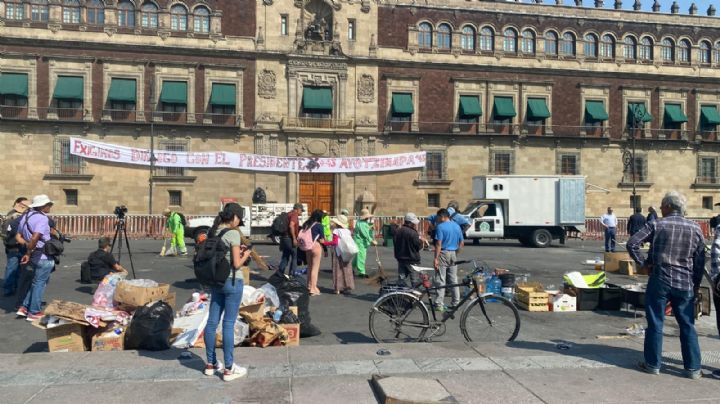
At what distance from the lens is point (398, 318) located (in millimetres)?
7520

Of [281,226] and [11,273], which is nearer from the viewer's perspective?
[11,273]

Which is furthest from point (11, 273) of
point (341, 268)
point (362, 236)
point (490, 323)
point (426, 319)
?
point (490, 323)

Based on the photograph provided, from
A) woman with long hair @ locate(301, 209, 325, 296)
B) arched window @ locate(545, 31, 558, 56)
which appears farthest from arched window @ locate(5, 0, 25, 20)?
arched window @ locate(545, 31, 558, 56)

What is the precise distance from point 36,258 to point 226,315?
480cm

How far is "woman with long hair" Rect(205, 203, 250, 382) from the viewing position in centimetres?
568

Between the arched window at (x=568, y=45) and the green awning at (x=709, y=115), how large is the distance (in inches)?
389

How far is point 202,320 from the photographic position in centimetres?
745

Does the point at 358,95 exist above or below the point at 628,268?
above

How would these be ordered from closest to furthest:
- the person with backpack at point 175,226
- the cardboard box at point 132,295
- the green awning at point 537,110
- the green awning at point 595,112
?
the cardboard box at point 132,295 < the person with backpack at point 175,226 < the green awning at point 537,110 < the green awning at point 595,112

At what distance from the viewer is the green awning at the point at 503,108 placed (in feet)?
108

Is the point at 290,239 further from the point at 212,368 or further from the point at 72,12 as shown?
the point at 72,12

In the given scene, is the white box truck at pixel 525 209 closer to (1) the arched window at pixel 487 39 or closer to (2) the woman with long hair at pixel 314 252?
(1) the arched window at pixel 487 39

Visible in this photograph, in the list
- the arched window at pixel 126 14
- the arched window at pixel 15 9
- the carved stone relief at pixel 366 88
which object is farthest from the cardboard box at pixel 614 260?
the arched window at pixel 15 9

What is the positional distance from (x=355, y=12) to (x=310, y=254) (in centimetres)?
2401
